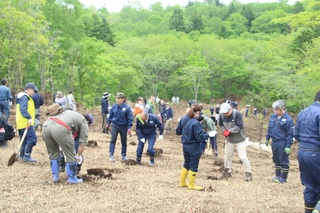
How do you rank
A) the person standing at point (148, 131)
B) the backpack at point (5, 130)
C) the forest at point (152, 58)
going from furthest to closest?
the forest at point (152, 58)
the backpack at point (5, 130)
the person standing at point (148, 131)

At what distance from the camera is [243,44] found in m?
74.7

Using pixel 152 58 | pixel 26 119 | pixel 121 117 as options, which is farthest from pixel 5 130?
pixel 152 58

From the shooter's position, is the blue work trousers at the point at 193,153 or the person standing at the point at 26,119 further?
the person standing at the point at 26,119

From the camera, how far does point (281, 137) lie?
9.12 metres

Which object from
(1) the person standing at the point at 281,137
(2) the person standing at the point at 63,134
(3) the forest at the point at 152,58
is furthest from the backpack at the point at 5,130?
(3) the forest at the point at 152,58

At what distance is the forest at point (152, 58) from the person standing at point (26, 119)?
13.4 meters

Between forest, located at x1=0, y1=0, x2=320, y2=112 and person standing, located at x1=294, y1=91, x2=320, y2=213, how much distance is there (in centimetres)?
1320

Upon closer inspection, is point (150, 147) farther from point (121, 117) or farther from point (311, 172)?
point (311, 172)

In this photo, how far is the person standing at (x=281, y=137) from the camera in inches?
355

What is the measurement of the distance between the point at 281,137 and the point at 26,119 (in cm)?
617

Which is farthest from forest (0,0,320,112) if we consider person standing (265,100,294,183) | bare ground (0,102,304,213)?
bare ground (0,102,304,213)

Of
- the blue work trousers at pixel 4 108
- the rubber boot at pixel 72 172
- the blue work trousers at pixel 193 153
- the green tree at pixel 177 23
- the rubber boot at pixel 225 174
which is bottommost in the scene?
the rubber boot at pixel 225 174

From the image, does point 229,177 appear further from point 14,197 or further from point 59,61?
point 59,61

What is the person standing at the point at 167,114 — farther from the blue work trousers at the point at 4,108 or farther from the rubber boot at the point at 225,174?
the rubber boot at the point at 225,174
